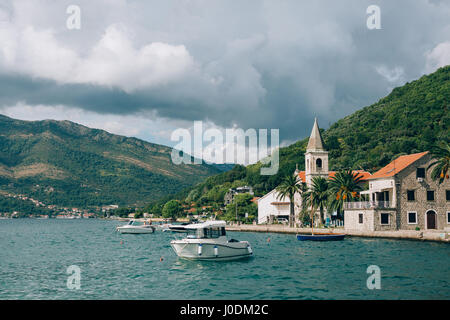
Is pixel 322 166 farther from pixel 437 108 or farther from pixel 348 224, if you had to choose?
pixel 437 108

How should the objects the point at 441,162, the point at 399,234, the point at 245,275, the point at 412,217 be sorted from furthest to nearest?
the point at 412,217 → the point at 441,162 → the point at 399,234 → the point at 245,275

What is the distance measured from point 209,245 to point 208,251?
0.58 meters

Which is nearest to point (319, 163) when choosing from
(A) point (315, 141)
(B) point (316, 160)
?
(B) point (316, 160)

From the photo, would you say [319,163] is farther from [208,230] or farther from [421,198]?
[208,230]

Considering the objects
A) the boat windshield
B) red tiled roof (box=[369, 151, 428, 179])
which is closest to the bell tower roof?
red tiled roof (box=[369, 151, 428, 179])

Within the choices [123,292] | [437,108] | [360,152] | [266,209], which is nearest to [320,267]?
[123,292]

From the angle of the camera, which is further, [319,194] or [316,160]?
[316,160]

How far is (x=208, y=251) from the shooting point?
127ft

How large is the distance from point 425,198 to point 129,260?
4248cm

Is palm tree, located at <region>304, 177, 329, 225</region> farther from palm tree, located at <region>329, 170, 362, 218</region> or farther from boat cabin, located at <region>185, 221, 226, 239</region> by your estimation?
boat cabin, located at <region>185, 221, 226, 239</region>

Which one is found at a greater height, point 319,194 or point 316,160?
point 316,160

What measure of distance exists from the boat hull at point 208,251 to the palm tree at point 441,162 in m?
31.9

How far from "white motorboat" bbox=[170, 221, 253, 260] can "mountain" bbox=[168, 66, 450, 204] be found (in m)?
78.6

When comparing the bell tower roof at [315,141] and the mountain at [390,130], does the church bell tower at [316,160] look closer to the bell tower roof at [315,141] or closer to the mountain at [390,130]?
the bell tower roof at [315,141]
